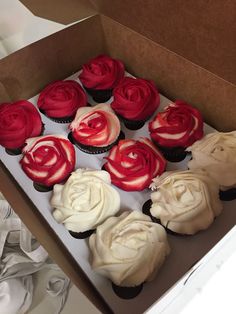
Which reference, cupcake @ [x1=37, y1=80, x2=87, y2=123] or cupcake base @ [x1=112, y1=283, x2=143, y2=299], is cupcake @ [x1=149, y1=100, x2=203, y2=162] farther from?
cupcake base @ [x1=112, y1=283, x2=143, y2=299]

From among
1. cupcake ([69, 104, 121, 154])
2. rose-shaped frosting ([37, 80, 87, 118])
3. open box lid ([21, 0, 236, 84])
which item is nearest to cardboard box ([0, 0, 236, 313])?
open box lid ([21, 0, 236, 84])

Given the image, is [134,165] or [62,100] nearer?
[134,165]

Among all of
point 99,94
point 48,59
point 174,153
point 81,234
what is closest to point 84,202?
point 81,234

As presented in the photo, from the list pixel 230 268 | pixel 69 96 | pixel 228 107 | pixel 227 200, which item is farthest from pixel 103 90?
pixel 230 268

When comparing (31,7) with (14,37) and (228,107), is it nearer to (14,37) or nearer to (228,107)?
(14,37)

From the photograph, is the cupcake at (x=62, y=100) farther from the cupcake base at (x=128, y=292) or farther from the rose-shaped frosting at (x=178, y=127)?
the cupcake base at (x=128, y=292)

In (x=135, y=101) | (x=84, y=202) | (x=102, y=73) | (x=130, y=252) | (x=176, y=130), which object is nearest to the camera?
(x=130, y=252)

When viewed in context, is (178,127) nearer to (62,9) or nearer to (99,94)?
(99,94)

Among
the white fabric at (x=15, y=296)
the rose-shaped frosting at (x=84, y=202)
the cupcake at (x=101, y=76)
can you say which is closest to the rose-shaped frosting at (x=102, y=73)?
the cupcake at (x=101, y=76)
